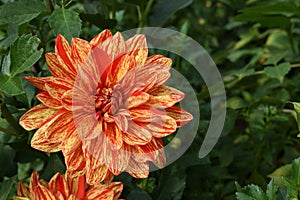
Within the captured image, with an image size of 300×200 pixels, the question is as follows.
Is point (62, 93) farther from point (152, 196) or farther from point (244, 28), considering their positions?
point (244, 28)

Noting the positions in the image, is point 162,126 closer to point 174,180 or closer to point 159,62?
point 159,62

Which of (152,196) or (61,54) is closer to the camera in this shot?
(61,54)

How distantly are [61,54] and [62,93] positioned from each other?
48 mm

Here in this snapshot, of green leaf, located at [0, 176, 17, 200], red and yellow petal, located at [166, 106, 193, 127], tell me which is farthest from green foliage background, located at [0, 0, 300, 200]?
red and yellow petal, located at [166, 106, 193, 127]

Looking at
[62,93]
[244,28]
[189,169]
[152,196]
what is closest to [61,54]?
[62,93]

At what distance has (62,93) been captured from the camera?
0.71 metres

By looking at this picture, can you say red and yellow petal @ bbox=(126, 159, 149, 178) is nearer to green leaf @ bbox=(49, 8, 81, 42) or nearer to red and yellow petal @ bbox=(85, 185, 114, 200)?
red and yellow petal @ bbox=(85, 185, 114, 200)

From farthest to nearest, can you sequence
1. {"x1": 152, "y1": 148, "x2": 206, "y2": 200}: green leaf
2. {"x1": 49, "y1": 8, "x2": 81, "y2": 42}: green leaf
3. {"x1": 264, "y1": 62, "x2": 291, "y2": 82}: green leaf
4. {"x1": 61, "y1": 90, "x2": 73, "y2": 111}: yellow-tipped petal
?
{"x1": 264, "y1": 62, "x2": 291, "y2": 82}: green leaf → {"x1": 152, "y1": 148, "x2": 206, "y2": 200}: green leaf → {"x1": 49, "y1": 8, "x2": 81, "y2": 42}: green leaf → {"x1": 61, "y1": 90, "x2": 73, "y2": 111}: yellow-tipped petal

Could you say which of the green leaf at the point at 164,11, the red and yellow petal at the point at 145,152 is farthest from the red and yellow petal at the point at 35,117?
the green leaf at the point at 164,11

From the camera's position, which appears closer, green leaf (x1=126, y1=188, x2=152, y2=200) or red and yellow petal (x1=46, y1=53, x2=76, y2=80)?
red and yellow petal (x1=46, y1=53, x2=76, y2=80)

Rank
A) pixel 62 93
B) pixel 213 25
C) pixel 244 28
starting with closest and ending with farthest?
pixel 62 93, pixel 244 28, pixel 213 25

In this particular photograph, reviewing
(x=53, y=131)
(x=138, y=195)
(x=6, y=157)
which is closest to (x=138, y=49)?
(x=53, y=131)

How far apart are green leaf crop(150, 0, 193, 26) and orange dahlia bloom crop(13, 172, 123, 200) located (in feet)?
1.35

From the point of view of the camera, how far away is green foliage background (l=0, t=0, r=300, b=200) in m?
0.80
